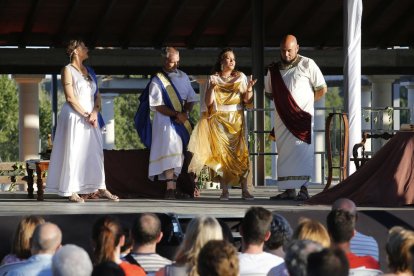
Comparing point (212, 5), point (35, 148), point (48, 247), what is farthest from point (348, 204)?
point (35, 148)

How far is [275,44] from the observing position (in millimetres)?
22031

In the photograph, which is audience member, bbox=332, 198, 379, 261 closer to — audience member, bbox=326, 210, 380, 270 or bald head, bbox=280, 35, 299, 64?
audience member, bbox=326, 210, 380, 270

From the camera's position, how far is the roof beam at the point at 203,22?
2061 centimetres

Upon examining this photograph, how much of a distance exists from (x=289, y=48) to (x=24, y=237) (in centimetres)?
526

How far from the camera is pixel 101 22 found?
2078 cm

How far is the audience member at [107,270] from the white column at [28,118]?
19977 mm

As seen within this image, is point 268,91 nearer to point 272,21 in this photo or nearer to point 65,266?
point 65,266

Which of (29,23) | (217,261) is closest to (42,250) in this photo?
(217,261)

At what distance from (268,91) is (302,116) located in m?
0.48

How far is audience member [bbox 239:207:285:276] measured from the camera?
6875 mm

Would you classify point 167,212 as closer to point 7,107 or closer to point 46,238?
point 46,238

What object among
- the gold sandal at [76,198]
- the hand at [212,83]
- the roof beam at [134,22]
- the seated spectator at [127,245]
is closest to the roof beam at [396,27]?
the roof beam at [134,22]

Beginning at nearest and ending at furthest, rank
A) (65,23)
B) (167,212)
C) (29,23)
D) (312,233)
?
1. (312,233)
2. (167,212)
3. (29,23)
4. (65,23)

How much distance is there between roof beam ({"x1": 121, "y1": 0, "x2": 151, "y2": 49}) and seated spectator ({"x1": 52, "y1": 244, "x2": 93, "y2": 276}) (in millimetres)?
14606
